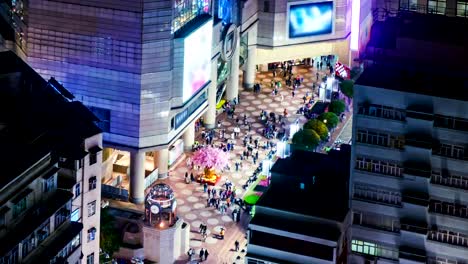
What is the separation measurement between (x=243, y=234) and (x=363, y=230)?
113 ft

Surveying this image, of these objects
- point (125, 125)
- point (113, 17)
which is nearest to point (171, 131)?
point (125, 125)

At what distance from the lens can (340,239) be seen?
134375mm

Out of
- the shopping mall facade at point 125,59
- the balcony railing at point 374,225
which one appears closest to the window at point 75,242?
the balcony railing at point 374,225

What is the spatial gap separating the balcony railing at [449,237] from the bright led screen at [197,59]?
5091 centimetres

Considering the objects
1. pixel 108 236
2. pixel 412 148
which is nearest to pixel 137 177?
pixel 108 236

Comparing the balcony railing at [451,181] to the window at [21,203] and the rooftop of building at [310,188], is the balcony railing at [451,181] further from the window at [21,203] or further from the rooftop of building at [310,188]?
the window at [21,203]

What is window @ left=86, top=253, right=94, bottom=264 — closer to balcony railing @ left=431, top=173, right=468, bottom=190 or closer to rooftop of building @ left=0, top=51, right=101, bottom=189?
rooftop of building @ left=0, top=51, right=101, bottom=189

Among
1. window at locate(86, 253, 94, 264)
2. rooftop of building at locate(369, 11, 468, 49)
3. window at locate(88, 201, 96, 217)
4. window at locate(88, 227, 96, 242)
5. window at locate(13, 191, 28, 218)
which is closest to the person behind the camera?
window at locate(13, 191, 28, 218)

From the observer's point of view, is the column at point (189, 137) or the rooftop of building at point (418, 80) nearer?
the rooftop of building at point (418, 80)

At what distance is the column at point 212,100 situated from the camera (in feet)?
629

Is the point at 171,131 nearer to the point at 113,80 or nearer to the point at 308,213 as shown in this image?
the point at 113,80

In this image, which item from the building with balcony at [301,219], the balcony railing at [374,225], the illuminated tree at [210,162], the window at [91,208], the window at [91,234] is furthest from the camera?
the illuminated tree at [210,162]

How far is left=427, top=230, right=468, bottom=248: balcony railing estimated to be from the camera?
131875mm

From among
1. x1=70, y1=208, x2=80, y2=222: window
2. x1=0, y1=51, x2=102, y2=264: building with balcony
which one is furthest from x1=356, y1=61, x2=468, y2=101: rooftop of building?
x1=70, y1=208, x2=80, y2=222: window
